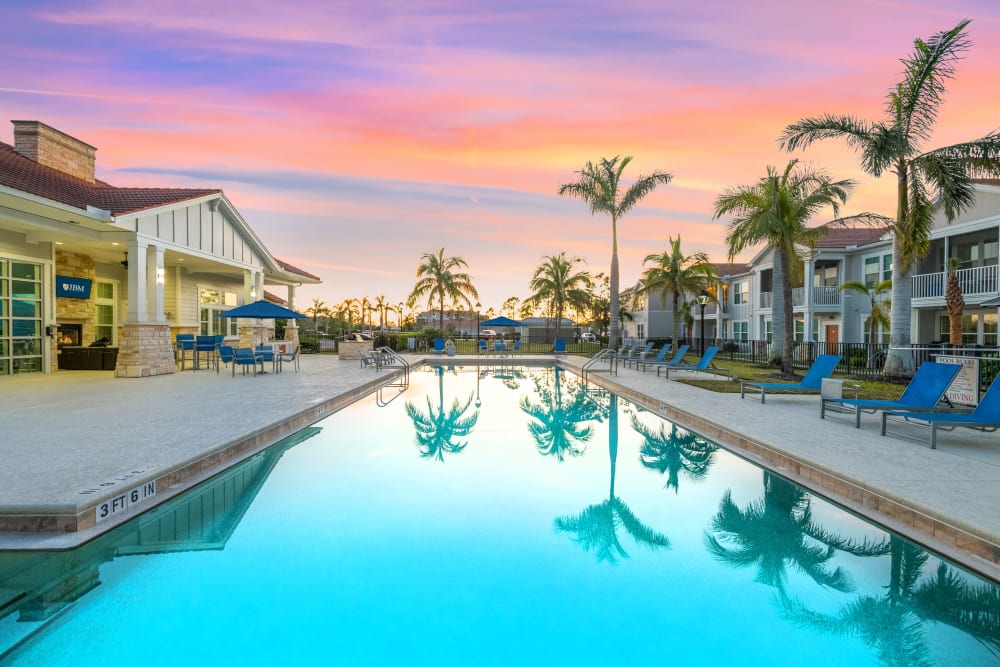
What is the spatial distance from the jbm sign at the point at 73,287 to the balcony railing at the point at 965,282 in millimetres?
28224

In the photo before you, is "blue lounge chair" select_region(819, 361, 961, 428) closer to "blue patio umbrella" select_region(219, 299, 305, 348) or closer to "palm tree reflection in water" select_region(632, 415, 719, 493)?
"palm tree reflection in water" select_region(632, 415, 719, 493)

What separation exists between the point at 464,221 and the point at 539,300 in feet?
29.3

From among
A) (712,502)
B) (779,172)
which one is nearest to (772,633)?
(712,502)

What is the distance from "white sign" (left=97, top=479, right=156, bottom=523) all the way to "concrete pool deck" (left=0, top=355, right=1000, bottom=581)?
0.01m

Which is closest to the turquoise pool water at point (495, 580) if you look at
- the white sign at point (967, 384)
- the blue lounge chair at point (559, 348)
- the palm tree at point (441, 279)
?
the white sign at point (967, 384)

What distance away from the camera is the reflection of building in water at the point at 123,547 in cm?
308

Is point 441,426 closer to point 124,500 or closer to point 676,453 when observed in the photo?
point 676,453

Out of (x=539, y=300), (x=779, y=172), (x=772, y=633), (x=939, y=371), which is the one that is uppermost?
(x=779, y=172)

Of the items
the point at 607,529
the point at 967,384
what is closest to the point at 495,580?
the point at 607,529

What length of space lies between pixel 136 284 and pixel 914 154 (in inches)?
804

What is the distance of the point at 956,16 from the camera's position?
40.4 ft

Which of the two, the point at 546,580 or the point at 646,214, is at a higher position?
the point at 646,214

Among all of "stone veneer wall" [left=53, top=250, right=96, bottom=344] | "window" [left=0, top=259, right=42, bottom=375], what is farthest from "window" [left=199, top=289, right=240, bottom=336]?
"window" [left=0, top=259, right=42, bottom=375]

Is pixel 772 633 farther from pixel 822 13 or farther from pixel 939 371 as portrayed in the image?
pixel 822 13
